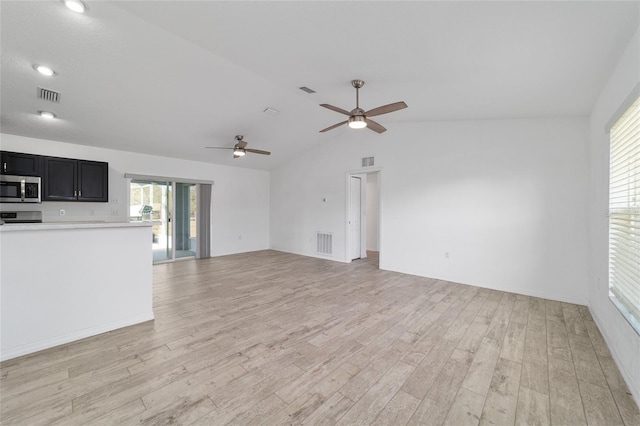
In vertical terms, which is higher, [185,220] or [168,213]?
[168,213]

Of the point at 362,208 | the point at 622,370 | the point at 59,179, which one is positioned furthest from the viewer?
the point at 362,208

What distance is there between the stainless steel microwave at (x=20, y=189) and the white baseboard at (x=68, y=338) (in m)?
3.06

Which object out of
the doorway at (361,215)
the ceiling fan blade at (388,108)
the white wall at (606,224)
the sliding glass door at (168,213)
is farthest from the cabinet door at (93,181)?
the white wall at (606,224)

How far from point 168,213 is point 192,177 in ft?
3.57

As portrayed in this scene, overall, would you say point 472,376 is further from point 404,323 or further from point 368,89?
point 368,89

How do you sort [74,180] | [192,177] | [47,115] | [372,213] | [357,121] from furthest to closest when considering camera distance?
[372,213] < [192,177] < [74,180] < [47,115] < [357,121]

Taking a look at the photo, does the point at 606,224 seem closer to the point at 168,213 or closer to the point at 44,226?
the point at 44,226

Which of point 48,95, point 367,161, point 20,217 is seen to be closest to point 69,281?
point 48,95

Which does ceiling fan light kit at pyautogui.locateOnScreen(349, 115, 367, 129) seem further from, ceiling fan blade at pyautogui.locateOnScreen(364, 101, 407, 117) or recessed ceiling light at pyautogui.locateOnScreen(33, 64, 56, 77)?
recessed ceiling light at pyautogui.locateOnScreen(33, 64, 56, 77)

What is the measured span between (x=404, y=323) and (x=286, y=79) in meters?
3.57

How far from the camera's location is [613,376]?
6.95 feet

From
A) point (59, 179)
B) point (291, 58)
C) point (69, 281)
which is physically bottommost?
point (69, 281)

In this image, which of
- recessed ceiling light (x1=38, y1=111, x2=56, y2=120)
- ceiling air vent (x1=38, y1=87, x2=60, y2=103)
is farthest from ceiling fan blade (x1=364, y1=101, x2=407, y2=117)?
recessed ceiling light (x1=38, y1=111, x2=56, y2=120)

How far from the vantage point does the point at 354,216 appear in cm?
677
